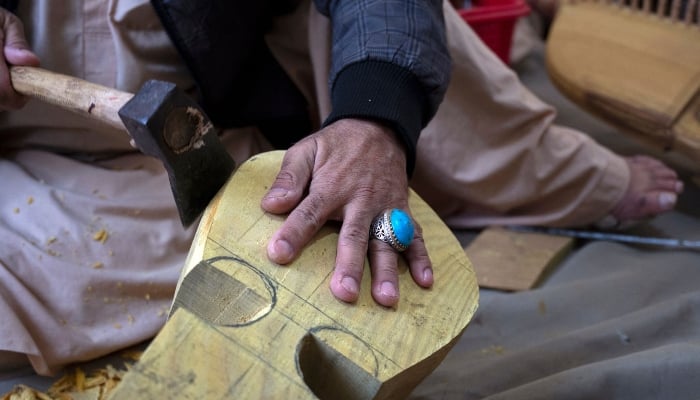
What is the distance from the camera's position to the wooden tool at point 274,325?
0.58 metres

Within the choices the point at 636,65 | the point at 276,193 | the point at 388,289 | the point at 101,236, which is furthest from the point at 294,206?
the point at 636,65

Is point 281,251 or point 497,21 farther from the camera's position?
point 497,21

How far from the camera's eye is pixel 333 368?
67 centimetres

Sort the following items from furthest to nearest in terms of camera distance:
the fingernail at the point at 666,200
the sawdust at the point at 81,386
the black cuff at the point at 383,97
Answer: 1. the fingernail at the point at 666,200
2. the sawdust at the point at 81,386
3. the black cuff at the point at 383,97

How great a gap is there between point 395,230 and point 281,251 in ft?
0.44

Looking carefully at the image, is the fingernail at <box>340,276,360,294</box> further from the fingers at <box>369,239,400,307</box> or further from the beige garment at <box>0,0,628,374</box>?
the beige garment at <box>0,0,628,374</box>

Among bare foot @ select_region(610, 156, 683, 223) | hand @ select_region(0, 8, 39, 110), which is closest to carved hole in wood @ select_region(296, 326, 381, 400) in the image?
hand @ select_region(0, 8, 39, 110)

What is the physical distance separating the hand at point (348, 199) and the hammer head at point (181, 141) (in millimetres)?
72

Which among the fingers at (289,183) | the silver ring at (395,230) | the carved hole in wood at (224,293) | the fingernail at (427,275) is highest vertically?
the fingers at (289,183)

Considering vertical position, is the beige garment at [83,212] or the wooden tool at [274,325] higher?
the wooden tool at [274,325]

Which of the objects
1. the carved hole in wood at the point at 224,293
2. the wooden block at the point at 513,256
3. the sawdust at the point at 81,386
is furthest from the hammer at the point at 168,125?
the wooden block at the point at 513,256

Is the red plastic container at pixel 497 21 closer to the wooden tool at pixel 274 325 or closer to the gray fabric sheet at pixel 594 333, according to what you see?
the gray fabric sheet at pixel 594 333

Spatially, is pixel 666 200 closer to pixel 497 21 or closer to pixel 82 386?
pixel 497 21

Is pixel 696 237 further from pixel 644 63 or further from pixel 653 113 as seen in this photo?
pixel 644 63
